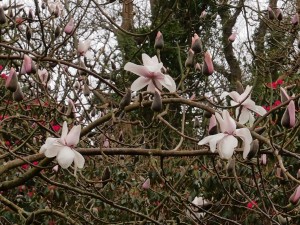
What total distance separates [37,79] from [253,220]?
1.97m

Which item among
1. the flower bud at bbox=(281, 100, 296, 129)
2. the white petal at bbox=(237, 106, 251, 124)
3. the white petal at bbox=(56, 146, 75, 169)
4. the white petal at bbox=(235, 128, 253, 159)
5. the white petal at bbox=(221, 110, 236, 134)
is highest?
the white petal at bbox=(237, 106, 251, 124)

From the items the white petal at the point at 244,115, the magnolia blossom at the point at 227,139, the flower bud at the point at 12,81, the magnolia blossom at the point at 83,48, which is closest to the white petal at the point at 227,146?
the magnolia blossom at the point at 227,139

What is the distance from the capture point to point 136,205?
3912 millimetres

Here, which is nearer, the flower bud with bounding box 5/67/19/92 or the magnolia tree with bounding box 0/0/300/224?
the magnolia tree with bounding box 0/0/300/224

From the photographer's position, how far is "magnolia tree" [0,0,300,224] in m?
1.82

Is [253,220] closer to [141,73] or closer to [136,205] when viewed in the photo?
[136,205]

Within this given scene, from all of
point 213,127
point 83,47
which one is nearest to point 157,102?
point 213,127

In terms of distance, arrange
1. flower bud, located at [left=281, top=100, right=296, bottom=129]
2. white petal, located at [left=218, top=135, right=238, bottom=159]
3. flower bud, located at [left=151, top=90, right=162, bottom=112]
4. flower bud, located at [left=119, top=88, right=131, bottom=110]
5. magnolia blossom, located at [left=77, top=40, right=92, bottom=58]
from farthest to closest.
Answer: magnolia blossom, located at [left=77, top=40, right=92, bottom=58] → flower bud, located at [left=119, top=88, right=131, bottom=110] → flower bud, located at [left=151, top=90, right=162, bottom=112] → flower bud, located at [left=281, top=100, right=296, bottom=129] → white petal, located at [left=218, top=135, right=238, bottom=159]

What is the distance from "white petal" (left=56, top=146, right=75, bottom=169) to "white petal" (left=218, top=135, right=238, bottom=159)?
424 millimetres

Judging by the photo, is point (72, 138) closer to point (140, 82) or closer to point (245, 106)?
point (140, 82)

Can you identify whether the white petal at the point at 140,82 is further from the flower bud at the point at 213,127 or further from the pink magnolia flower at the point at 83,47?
the pink magnolia flower at the point at 83,47

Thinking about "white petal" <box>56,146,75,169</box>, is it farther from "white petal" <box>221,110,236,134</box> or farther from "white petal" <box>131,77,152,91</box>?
"white petal" <box>221,110,236,134</box>

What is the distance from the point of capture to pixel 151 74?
1.79 metres

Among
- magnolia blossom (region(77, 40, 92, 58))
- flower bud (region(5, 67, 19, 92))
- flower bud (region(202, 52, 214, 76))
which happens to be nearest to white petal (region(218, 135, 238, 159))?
flower bud (region(202, 52, 214, 76))
